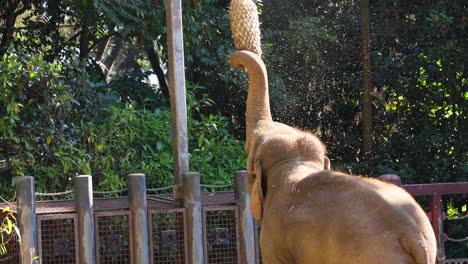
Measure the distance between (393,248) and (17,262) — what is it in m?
3.97

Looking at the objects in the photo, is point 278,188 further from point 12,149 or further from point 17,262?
point 12,149

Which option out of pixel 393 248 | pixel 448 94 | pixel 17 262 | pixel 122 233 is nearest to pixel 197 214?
pixel 122 233

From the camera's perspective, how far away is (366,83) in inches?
462

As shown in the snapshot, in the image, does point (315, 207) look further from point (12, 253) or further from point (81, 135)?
point (81, 135)

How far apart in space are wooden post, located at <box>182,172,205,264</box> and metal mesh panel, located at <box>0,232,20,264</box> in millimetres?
1329

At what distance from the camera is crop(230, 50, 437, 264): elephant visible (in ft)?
13.3

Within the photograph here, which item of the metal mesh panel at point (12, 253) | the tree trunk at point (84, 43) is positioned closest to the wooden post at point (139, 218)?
the metal mesh panel at point (12, 253)

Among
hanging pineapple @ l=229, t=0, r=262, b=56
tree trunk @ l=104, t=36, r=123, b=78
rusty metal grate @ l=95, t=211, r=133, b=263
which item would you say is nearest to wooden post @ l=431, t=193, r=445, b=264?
rusty metal grate @ l=95, t=211, r=133, b=263

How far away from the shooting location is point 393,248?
401 centimetres

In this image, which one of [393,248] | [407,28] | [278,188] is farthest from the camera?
[407,28]

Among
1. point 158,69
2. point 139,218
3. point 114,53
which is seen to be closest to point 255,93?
point 139,218

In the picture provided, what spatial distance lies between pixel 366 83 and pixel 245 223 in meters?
4.72

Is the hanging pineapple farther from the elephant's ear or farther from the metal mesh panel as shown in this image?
the metal mesh panel

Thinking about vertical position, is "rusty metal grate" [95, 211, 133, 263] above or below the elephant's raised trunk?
below
